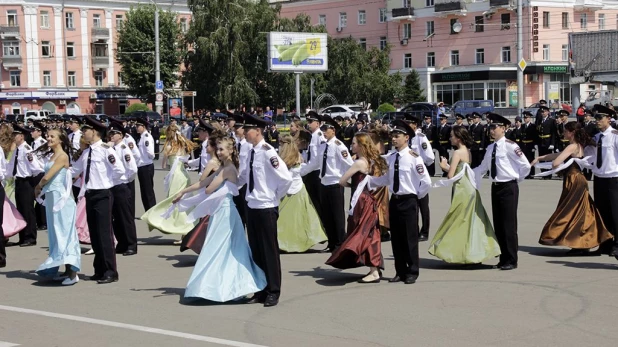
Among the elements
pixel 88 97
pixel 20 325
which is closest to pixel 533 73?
pixel 88 97

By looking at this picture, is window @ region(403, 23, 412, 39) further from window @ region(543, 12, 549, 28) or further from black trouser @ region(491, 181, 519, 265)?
black trouser @ region(491, 181, 519, 265)

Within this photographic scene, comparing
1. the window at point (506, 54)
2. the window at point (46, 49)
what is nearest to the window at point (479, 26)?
the window at point (506, 54)

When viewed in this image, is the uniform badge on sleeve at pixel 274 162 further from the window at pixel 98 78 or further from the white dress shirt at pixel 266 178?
the window at pixel 98 78

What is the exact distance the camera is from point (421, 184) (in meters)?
10.7

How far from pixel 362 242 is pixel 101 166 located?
3.30 m

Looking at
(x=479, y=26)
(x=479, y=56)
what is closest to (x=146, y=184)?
(x=479, y=26)

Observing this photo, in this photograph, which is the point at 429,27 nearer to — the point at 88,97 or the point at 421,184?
the point at 88,97

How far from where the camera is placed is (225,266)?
31.8 feet

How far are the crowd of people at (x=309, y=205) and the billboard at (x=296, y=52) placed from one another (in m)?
34.0

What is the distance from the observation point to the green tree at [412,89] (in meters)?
70.3

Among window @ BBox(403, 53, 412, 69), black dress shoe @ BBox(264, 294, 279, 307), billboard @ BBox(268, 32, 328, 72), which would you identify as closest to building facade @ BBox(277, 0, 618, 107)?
window @ BBox(403, 53, 412, 69)

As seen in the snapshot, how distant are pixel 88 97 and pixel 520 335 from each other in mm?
79858

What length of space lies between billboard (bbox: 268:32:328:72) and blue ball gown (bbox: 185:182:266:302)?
126 feet

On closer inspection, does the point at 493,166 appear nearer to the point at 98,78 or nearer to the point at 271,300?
the point at 271,300
